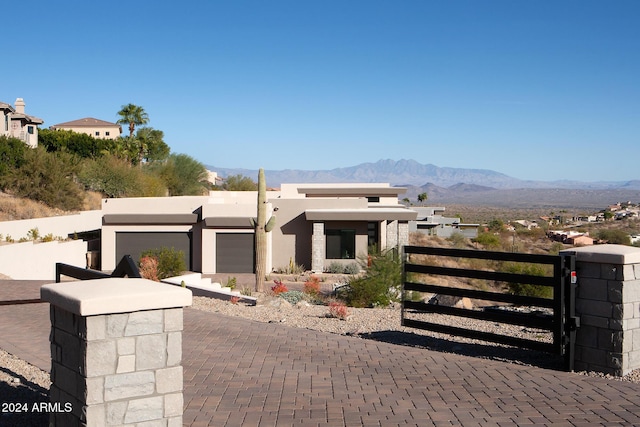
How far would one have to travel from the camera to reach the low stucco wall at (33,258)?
80.9ft

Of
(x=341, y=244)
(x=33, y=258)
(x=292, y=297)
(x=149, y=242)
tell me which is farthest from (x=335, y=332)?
(x=149, y=242)

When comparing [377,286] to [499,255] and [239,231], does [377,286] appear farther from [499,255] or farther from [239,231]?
[239,231]

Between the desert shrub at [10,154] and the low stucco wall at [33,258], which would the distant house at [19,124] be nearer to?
the desert shrub at [10,154]

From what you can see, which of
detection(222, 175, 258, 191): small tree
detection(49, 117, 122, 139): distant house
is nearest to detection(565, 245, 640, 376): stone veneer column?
detection(222, 175, 258, 191): small tree

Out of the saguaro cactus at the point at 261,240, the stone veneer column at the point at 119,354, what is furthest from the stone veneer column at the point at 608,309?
the saguaro cactus at the point at 261,240

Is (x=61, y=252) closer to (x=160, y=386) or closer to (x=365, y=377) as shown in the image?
(x=365, y=377)

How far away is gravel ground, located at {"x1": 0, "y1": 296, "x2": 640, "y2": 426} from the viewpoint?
7.41 meters

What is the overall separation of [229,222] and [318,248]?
4769 mm

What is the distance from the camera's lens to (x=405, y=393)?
774 centimetres

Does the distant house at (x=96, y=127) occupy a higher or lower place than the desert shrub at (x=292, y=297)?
higher

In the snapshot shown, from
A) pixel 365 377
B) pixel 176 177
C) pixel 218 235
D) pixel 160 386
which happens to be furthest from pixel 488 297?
pixel 176 177

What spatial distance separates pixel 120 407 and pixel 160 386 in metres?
0.33

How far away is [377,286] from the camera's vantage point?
17.5 m

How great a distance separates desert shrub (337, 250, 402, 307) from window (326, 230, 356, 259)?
1506cm
